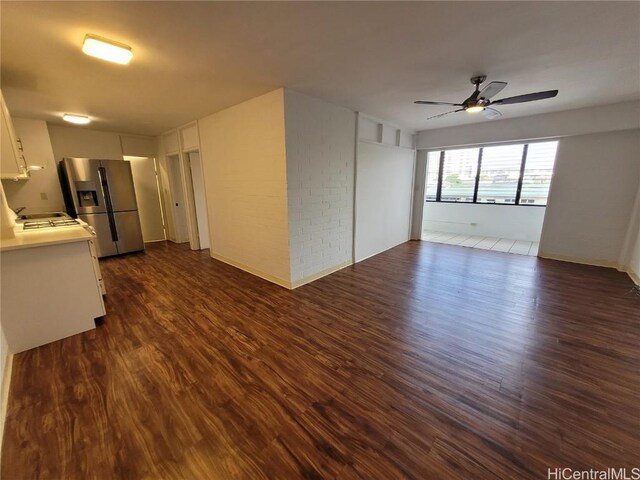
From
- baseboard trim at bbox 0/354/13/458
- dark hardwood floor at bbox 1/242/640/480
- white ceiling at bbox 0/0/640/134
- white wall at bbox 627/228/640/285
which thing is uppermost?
white ceiling at bbox 0/0/640/134

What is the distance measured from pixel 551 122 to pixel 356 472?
19.7 feet

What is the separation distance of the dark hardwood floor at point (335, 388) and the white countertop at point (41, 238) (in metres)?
0.97

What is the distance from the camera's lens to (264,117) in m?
3.38

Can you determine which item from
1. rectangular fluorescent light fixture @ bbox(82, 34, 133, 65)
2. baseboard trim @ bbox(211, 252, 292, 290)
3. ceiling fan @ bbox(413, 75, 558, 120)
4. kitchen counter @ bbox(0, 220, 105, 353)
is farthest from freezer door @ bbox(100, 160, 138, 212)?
ceiling fan @ bbox(413, 75, 558, 120)

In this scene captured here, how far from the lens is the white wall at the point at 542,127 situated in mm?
3924

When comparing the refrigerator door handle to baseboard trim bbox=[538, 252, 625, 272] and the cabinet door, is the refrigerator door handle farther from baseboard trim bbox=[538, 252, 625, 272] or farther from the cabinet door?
baseboard trim bbox=[538, 252, 625, 272]

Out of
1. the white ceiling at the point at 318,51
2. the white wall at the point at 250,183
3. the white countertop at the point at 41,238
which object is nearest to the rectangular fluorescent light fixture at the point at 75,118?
the white ceiling at the point at 318,51

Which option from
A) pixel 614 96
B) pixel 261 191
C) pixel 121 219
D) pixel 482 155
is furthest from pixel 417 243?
Answer: pixel 121 219

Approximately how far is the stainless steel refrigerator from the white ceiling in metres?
1.31

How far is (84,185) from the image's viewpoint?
4785mm

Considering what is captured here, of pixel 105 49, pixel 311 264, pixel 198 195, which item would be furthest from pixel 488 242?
pixel 105 49

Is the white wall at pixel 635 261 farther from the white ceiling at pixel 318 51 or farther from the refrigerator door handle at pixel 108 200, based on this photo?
the refrigerator door handle at pixel 108 200

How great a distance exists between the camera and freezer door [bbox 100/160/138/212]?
16.5 ft

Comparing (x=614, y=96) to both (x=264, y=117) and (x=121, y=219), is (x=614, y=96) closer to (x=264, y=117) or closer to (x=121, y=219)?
(x=264, y=117)
